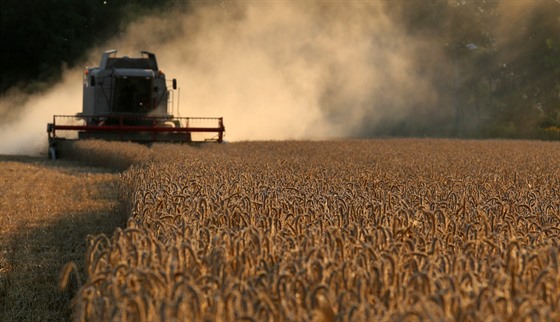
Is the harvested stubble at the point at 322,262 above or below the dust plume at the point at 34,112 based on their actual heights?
A: below

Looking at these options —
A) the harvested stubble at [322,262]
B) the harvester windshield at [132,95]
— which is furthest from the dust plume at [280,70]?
the harvested stubble at [322,262]

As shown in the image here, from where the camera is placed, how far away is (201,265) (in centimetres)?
523

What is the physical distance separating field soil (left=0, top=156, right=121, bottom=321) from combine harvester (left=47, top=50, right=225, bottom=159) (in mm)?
5630

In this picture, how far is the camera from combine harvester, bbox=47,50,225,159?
90.0 feet

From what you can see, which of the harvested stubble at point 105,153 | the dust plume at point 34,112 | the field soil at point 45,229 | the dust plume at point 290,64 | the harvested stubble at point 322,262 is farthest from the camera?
the dust plume at point 290,64

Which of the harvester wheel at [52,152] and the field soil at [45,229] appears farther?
the harvester wheel at [52,152]

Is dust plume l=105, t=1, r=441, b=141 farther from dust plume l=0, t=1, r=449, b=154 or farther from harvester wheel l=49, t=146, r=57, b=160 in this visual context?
harvester wheel l=49, t=146, r=57, b=160

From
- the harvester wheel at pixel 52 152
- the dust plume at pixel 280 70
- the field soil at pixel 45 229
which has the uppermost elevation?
the dust plume at pixel 280 70

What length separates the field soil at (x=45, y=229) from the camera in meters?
7.78

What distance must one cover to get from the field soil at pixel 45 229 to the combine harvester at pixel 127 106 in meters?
5.63

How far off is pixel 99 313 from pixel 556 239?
3.23 metres

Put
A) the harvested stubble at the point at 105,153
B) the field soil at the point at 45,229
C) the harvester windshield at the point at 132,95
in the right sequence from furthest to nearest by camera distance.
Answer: the harvester windshield at the point at 132,95
the harvested stubble at the point at 105,153
the field soil at the point at 45,229

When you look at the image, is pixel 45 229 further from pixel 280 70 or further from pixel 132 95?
pixel 280 70

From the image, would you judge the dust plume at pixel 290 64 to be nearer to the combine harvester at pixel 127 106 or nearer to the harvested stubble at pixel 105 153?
the combine harvester at pixel 127 106
